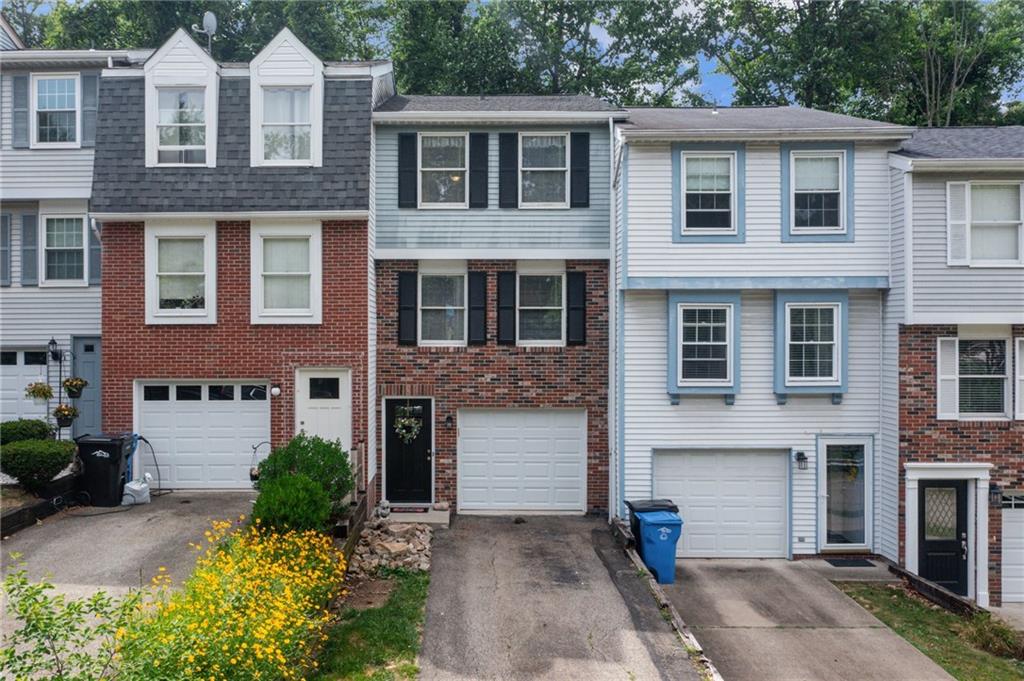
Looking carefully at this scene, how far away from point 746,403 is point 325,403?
8521mm

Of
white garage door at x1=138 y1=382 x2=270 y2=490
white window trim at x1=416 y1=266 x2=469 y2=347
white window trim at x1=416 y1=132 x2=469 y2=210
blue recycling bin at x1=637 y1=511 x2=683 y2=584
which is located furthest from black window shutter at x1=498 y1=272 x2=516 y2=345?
white garage door at x1=138 y1=382 x2=270 y2=490

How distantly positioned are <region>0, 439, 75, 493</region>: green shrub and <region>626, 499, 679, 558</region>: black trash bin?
10.3 m

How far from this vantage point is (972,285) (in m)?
12.0

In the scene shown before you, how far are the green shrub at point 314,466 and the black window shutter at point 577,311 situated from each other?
5.61m

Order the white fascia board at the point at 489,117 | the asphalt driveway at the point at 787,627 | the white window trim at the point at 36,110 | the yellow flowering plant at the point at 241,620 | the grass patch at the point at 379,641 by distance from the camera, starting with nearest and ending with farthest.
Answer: the yellow flowering plant at the point at 241,620 → the grass patch at the point at 379,641 → the asphalt driveway at the point at 787,627 → the white fascia board at the point at 489,117 → the white window trim at the point at 36,110

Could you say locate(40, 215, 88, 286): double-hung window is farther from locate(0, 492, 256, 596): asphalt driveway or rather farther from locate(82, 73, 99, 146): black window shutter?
locate(0, 492, 256, 596): asphalt driveway

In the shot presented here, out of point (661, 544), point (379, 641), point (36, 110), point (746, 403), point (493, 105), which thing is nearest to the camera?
point (379, 641)

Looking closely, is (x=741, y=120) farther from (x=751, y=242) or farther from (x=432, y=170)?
(x=432, y=170)

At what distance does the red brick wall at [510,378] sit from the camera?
1384 cm

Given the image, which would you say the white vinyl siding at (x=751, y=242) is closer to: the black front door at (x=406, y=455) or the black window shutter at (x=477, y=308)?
the black window shutter at (x=477, y=308)

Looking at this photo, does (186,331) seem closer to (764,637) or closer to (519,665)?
(519,665)

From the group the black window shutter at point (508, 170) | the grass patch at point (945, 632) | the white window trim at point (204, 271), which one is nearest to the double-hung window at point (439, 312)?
the black window shutter at point (508, 170)

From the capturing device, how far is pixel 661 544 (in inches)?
448

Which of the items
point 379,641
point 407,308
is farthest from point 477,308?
point 379,641
